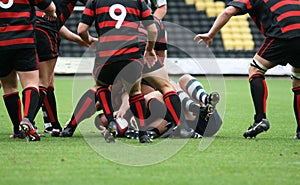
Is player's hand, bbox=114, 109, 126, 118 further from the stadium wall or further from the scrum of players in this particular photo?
the stadium wall

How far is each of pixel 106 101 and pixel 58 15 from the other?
137 centimetres

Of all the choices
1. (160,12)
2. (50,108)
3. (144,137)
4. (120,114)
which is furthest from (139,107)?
(160,12)

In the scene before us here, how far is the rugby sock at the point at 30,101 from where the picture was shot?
257 inches

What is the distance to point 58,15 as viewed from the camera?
24.6 ft

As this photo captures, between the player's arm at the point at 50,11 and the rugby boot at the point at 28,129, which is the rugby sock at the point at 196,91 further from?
the rugby boot at the point at 28,129

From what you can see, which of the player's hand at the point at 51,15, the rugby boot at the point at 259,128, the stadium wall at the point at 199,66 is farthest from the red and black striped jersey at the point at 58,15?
the stadium wall at the point at 199,66

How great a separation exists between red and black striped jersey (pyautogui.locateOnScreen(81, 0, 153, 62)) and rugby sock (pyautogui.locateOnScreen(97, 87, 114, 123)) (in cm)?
33

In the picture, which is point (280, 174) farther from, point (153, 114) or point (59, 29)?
point (59, 29)

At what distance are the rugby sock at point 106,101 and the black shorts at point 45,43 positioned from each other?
0.99m

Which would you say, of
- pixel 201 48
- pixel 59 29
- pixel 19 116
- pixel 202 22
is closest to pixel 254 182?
pixel 19 116

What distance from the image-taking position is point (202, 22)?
21.4 metres

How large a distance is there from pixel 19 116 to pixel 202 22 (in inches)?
585

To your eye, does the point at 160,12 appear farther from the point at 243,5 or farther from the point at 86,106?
the point at 86,106

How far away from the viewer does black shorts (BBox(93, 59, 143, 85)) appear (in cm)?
651
